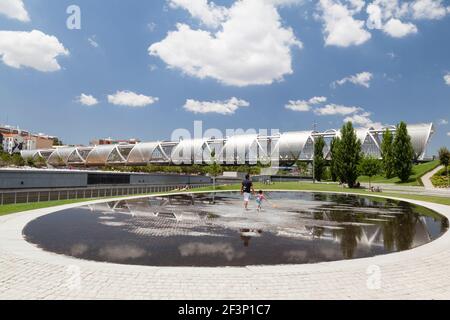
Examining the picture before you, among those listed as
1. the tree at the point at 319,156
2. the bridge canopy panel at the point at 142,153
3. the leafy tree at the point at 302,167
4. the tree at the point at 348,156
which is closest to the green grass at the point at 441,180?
the tree at the point at 348,156

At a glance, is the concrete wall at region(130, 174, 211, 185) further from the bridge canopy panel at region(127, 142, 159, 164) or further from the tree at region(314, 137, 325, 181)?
the bridge canopy panel at region(127, 142, 159, 164)

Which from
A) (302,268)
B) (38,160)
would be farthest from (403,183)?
(38,160)

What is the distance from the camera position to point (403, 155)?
5216 centimetres

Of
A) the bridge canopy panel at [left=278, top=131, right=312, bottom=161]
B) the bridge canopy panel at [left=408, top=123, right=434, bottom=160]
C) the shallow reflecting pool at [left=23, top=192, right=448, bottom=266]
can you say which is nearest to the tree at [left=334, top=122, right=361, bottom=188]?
the shallow reflecting pool at [left=23, top=192, right=448, bottom=266]

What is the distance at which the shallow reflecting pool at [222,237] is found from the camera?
7.41 metres

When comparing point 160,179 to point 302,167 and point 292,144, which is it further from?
point 292,144

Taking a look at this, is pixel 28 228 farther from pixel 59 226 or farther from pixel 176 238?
pixel 176 238

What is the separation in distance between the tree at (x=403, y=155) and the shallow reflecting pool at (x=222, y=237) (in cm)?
4238

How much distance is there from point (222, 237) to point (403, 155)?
170 ft

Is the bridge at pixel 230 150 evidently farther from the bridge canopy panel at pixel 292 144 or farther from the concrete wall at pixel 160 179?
the concrete wall at pixel 160 179

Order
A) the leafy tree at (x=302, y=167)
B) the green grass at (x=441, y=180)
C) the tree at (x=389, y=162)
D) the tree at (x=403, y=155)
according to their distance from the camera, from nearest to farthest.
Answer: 1. the green grass at (x=441, y=180)
2. the tree at (x=403, y=155)
3. the tree at (x=389, y=162)
4. the leafy tree at (x=302, y=167)

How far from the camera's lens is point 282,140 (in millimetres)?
129250

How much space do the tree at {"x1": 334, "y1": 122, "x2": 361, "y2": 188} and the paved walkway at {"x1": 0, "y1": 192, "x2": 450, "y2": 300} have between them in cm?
3867
